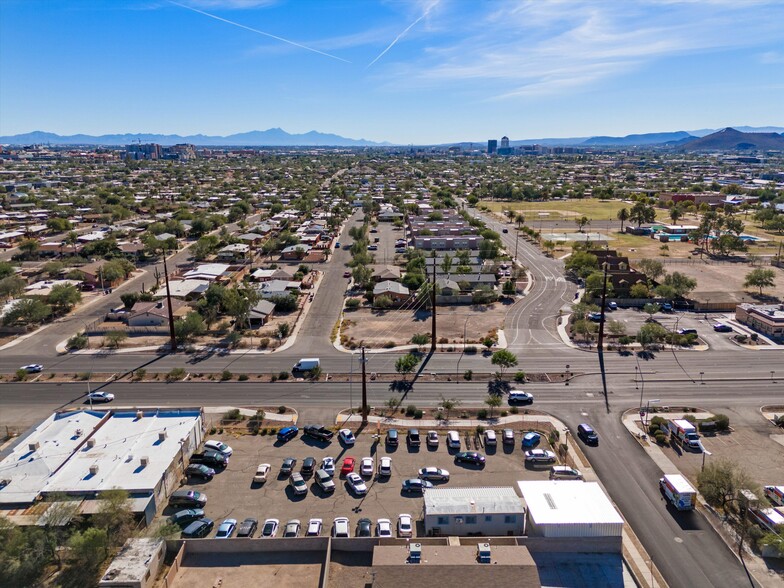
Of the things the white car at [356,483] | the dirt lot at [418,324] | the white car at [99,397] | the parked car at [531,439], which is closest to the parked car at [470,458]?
the parked car at [531,439]

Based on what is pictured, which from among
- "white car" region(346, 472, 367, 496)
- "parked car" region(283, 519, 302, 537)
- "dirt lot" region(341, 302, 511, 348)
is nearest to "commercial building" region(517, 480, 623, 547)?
"white car" region(346, 472, 367, 496)

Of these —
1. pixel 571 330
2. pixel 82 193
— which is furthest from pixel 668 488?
pixel 82 193

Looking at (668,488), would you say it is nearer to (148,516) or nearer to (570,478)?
(570,478)

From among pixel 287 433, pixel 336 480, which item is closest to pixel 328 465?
pixel 336 480

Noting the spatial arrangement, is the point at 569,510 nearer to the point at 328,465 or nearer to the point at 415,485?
the point at 415,485

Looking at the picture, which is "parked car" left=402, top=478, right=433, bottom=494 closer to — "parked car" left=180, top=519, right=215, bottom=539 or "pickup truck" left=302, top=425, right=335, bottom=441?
"pickup truck" left=302, top=425, right=335, bottom=441

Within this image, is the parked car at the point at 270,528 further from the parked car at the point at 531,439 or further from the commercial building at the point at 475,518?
the parked car at the point at 531,439
